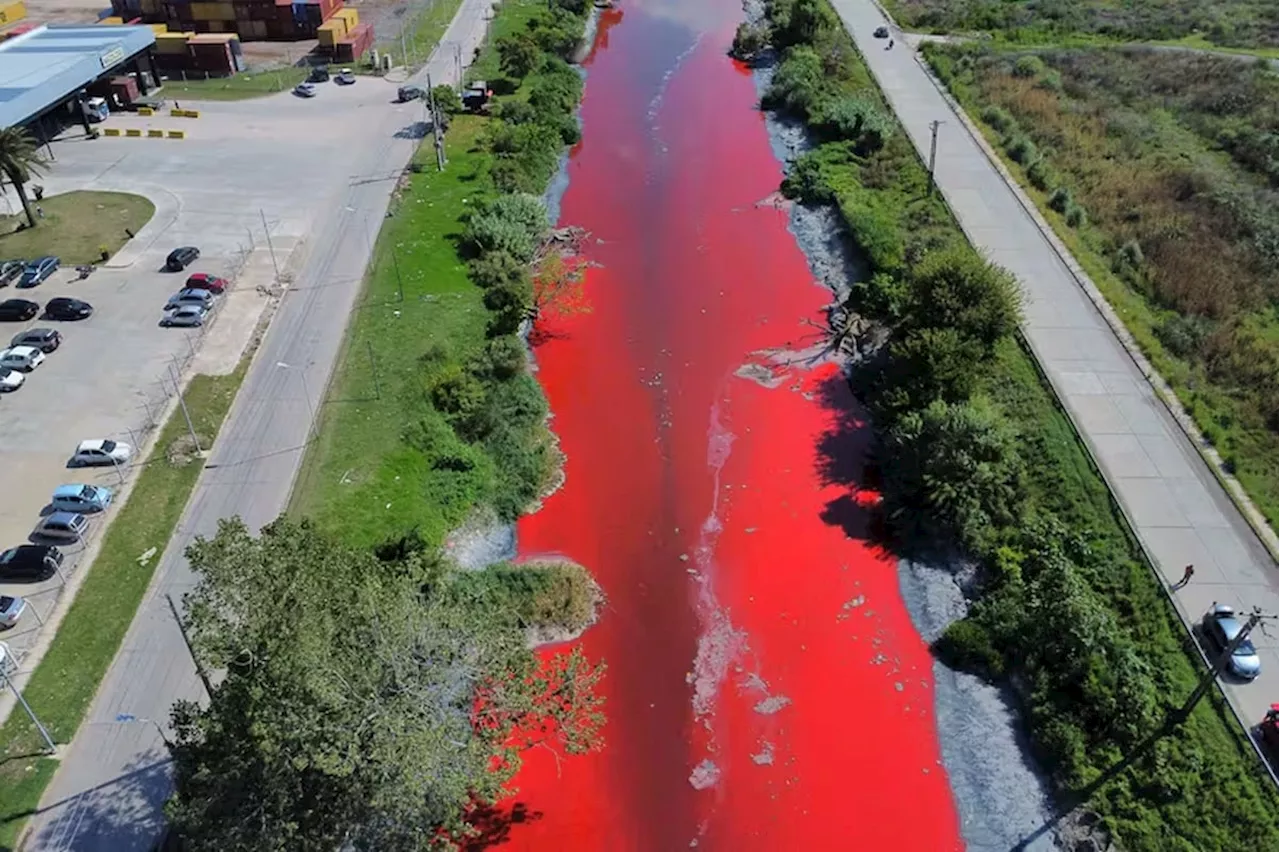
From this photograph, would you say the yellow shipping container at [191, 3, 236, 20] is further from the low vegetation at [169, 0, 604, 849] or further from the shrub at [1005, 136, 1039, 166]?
the shrub at [1005, 136, 1039, 166]

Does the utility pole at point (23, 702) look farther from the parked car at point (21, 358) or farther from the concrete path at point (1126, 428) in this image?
the concrete path at point (1126, 428)

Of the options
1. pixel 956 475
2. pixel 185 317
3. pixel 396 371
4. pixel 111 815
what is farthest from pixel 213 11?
pixel 956 475

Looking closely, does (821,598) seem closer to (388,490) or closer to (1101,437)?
(1101,437)

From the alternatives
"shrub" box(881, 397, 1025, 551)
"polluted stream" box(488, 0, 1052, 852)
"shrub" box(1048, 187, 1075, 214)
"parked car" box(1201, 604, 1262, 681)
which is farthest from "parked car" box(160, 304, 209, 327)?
"shrub" box(1048, 187, 1075, 214)

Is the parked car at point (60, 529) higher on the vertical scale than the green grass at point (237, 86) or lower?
lower

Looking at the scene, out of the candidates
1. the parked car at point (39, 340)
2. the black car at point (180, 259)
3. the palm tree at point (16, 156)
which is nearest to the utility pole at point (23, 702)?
the parked car at point (39, 340)

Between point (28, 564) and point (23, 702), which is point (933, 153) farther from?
point (23, 702)
